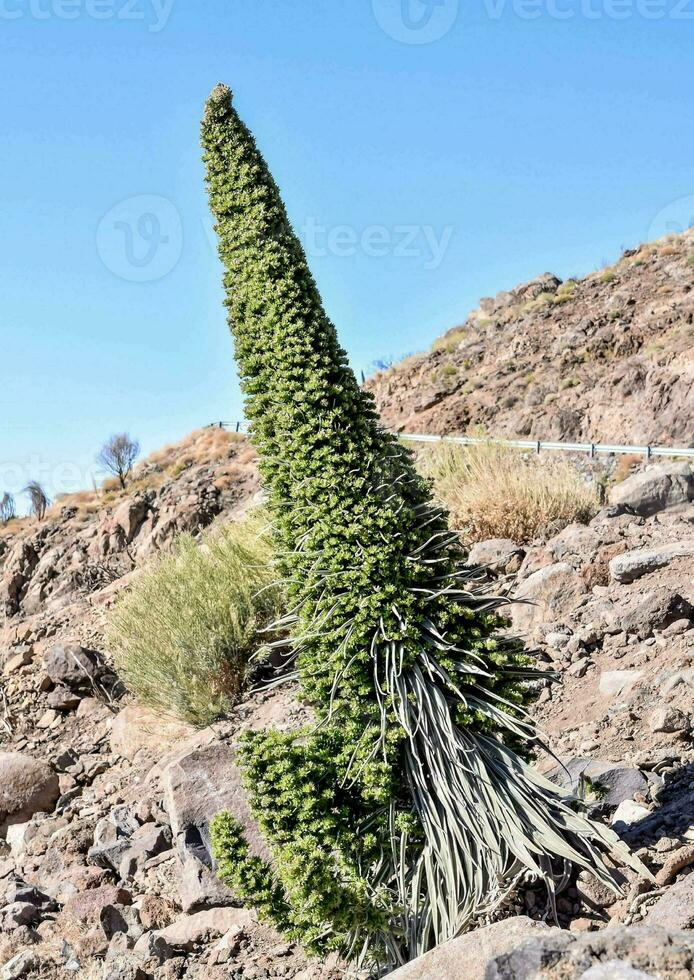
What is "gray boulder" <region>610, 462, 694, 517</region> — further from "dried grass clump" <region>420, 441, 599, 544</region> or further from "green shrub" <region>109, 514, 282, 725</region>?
"green shrub" <region>109, 514, 282, 725</region>

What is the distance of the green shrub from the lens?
767 cm

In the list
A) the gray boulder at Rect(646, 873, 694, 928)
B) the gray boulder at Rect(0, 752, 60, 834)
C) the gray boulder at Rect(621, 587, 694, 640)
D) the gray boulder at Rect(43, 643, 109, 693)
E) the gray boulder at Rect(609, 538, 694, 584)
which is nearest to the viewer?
the gray boulder at Rect(646, 873, 694, 928)

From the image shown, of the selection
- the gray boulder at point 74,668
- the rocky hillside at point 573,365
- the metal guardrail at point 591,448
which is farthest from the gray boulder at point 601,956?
the rocky hillside at point 573,365

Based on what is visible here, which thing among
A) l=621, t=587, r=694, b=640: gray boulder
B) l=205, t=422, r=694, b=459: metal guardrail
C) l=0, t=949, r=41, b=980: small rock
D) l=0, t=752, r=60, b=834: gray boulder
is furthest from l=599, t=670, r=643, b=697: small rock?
l=205, t=422, r=694, b=459: metal guardrail

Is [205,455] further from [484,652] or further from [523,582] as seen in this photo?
[484,652]

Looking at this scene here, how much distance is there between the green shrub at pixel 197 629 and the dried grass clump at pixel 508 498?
6.59 feet

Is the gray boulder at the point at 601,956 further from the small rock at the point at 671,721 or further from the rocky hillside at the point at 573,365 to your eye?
the rocky hillside at the point at 573,365

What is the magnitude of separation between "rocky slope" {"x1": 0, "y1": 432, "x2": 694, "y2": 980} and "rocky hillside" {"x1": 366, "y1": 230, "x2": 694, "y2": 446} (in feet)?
19.5

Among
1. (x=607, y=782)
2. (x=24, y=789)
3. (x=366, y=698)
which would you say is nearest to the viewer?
(x=366, y=698)

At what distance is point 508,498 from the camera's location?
9273 millimetres

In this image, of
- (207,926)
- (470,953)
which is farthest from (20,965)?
(470,953)

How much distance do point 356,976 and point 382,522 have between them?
186 centimetres

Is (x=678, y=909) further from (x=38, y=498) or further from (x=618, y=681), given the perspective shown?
(x=38, y=498)

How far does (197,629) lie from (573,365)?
1183cm
